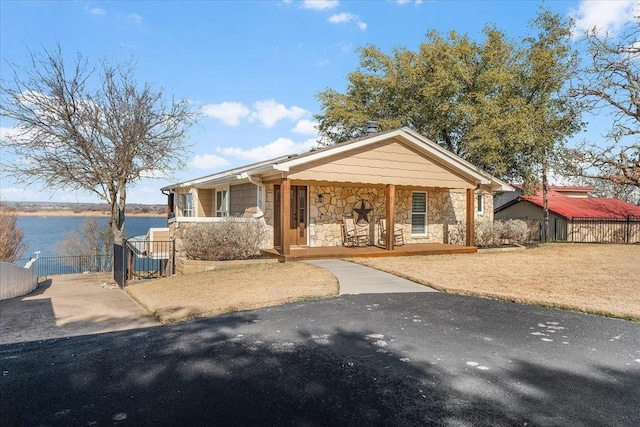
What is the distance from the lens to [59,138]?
13172 millimetres

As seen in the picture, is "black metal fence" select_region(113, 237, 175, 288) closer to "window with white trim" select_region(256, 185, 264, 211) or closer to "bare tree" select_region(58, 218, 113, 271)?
"window with white trim" select_region(256, 185, 264, 211)

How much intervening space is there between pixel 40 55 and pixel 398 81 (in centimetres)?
1746

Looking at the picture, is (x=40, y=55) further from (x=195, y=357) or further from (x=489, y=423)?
(x=489, y=423)

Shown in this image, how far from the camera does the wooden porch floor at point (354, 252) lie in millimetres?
12320

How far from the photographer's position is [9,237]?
28.8 meters

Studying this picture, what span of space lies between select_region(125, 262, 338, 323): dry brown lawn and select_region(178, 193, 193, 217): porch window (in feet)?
30.3

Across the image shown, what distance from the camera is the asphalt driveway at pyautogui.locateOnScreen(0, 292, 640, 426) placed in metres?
3.21

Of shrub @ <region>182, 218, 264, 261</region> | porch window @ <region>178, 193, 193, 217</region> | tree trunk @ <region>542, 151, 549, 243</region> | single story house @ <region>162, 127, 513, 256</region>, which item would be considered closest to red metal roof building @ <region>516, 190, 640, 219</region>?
tree trunk @ <region>542, 151, 549, 243</region>

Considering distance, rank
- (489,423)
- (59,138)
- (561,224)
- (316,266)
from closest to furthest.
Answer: (489,423) → (316,266) → (59,138) → (561,224)

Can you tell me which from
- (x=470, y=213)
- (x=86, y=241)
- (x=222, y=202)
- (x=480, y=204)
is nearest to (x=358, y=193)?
(x=470, y=213)

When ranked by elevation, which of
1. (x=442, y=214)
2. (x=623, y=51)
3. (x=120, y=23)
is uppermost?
(x=623, y=51)

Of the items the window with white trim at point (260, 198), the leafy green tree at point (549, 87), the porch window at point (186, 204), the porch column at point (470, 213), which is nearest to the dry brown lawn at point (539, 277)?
the porch column at point (470, 213)

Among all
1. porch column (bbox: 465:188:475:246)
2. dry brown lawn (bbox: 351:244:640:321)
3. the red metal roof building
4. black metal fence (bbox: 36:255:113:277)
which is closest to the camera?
dry brown lawn (bbox: 351:244:640:321)

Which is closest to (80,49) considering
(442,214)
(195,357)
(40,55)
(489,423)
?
(40,55)
